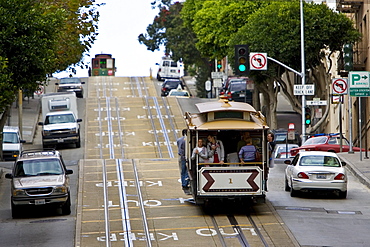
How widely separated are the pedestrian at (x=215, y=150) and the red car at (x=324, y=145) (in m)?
12.7

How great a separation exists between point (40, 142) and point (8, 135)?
23.5 ft

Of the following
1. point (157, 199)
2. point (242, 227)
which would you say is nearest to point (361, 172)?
point (157, 199)

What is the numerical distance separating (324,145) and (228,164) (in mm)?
14293

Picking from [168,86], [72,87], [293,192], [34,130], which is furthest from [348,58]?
[168,86]

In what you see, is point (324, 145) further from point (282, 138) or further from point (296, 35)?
point (296, 35)

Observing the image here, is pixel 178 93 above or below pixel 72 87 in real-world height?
below

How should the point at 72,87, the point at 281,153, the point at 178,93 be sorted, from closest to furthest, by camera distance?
→ the point at 281,153, the point at 178,93, the point at 72,87

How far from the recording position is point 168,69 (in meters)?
88.2

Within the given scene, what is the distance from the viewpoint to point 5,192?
92.1ft

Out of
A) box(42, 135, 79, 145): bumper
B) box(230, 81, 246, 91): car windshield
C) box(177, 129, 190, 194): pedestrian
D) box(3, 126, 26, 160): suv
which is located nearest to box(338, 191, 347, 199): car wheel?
box(177, 129, 190, 194): pedestrian

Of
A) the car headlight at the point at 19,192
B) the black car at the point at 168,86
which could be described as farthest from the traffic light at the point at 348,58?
the black car at the point at 168,86

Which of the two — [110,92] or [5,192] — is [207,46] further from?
[5,192]

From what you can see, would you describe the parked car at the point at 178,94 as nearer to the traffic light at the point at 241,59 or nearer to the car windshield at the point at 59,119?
the car windshield at the point at 59,119

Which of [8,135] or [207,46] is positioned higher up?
[207,46]
